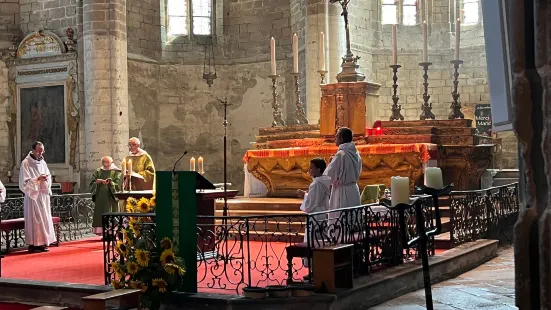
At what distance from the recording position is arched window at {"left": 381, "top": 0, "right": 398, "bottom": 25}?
69.4 ft

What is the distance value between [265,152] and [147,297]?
6377mm

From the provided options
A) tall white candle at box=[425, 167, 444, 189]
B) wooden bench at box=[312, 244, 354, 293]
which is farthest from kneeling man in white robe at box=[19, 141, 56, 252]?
tall white candle at box=[425, 167, 444, 189]

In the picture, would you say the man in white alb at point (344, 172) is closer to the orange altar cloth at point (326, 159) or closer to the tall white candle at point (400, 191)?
the orange altar cloth at point (326, 159)

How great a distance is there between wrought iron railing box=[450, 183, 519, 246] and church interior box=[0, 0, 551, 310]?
4cm

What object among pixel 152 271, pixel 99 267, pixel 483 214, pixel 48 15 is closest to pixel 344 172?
pixel 152 271

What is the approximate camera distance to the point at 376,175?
12164mm

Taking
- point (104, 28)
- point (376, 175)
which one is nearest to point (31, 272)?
point (376, 175)

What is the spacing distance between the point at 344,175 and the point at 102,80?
34.3 ft

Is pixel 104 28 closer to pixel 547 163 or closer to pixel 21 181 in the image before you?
pixel 21 181

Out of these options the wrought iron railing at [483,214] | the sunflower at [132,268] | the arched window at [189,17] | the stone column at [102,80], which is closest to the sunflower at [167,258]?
the sunflower at [132,268]

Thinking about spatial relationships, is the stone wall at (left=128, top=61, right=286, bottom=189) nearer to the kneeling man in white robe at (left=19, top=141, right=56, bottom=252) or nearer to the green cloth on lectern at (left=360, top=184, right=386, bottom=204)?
the kneeling man in white robe at (left=19, top=141, right=56, bottom=252)

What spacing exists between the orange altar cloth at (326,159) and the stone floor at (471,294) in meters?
2.77

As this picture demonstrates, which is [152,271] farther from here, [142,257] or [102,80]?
[102,80]

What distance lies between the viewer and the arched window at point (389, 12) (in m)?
21.1
